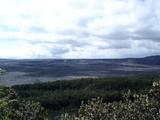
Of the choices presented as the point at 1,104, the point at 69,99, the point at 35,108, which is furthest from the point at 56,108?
the point at 1,104

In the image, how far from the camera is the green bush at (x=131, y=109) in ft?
93.4

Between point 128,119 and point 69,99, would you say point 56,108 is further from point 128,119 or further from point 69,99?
point 128,119

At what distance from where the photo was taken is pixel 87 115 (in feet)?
98.1

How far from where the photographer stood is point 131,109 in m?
29.8

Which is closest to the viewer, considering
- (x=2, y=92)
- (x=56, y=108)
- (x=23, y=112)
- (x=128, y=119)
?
(x=2, y=92)

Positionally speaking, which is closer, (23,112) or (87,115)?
(23,112)

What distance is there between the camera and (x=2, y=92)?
54.7 feet

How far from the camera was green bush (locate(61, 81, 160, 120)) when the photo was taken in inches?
1120

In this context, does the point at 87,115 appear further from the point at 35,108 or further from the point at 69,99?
the point at 69,99

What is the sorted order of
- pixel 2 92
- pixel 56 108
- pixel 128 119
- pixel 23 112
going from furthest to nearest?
pixel 56 108
pixel 128 119
pixel 23 112
pixel 2 92

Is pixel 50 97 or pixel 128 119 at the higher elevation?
pixel 128 119

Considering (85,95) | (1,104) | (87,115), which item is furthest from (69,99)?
(1,104)

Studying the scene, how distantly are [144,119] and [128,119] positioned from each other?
145 cm

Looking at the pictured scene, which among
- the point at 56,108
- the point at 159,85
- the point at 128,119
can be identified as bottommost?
the point at 56,108
